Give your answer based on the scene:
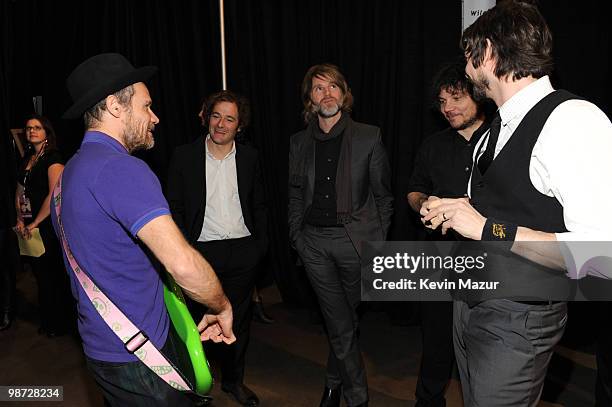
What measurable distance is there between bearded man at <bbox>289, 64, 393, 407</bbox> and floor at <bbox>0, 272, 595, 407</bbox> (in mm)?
427

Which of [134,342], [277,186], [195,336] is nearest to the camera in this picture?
[134,342]

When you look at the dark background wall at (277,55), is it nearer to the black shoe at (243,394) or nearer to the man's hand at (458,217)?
the black shoe at (243,394)

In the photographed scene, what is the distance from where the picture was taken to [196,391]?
1727 millimetres

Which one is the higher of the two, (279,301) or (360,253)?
(360,253)

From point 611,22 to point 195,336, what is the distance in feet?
10.6

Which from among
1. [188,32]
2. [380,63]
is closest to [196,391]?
[380,63]

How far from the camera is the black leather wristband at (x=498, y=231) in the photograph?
1.49m

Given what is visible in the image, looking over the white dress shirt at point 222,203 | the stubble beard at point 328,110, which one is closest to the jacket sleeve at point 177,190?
the white dress shirt at point 222,203

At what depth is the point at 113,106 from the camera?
170 cm

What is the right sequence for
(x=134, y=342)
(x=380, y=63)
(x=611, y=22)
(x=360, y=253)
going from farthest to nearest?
(x=380, y=63), (x=611, y=22), (x=360, y=253), (x=134, y=342)

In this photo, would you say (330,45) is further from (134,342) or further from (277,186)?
(134,342)

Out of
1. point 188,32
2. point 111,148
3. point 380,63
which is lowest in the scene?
point 111,148

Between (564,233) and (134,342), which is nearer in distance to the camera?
(564,233)

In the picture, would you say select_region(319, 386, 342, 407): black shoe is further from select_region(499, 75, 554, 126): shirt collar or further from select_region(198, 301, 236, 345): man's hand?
select_region(499, 75, 554, 126): shirt collar
